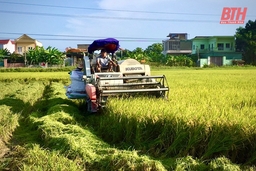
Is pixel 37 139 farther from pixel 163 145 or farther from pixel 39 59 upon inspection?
pixel 39 59

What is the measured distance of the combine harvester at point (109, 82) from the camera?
25.2 ft

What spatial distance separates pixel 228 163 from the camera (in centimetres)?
417

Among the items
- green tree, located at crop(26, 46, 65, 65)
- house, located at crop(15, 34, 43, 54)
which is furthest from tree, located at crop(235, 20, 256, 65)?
house, located at crop(15, 34, 43, 54)

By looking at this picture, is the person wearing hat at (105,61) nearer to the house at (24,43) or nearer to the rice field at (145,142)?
the rice field at (145,142)

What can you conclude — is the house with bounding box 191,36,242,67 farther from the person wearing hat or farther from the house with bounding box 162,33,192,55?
the person wearing hat

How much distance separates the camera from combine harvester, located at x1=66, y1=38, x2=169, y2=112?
7.67m

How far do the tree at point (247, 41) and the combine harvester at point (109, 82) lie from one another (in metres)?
40.7

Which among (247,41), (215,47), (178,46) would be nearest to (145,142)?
(215,47)

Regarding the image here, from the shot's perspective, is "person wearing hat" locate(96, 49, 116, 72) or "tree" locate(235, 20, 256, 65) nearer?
"person wearing hat" locate(96, 49, 116, 72)

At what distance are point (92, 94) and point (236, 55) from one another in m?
46.9

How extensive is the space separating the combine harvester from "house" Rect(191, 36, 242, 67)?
40.7m

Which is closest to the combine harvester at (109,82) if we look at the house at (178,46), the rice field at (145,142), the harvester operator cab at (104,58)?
the harvester operator cab at (104,58)

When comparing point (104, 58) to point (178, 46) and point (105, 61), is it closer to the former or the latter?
point (105, 61)

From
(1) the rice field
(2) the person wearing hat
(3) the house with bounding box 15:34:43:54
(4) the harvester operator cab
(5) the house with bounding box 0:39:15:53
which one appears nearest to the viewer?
(1) the rice field
